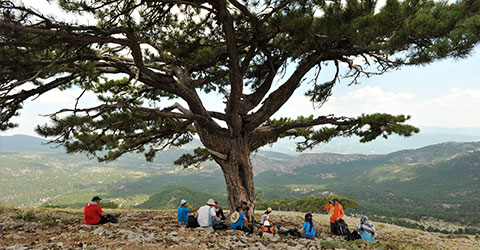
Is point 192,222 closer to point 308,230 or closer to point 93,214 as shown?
point 93,214

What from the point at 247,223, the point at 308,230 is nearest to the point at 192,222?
the point at 247,223

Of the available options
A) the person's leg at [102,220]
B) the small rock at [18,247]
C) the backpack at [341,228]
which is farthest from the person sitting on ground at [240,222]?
the small rock at [18,247]

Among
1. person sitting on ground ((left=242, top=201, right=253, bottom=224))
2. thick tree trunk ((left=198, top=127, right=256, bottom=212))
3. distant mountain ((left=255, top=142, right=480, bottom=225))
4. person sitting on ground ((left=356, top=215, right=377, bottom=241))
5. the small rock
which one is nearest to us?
the small rock

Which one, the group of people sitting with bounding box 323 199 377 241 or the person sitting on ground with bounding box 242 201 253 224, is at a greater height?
the person sitting on ground with bounding box 242 201 253 224

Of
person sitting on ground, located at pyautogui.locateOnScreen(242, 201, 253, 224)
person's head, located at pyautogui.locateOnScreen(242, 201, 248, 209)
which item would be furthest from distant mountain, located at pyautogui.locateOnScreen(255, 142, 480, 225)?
person's head, located at pyautogui.locateOnScreen(242, 201, 248, 209)

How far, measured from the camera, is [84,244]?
192 inches

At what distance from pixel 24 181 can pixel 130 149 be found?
9581 inches

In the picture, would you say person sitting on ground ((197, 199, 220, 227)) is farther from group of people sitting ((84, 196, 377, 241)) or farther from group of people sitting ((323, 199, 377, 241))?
group of people sitting ((323, 199, 377, 241))

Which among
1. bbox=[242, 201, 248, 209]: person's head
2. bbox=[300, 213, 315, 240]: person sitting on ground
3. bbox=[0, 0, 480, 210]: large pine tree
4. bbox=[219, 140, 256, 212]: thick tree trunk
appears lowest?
bbox=[300, 213, 315, 240]: person sitting on ground

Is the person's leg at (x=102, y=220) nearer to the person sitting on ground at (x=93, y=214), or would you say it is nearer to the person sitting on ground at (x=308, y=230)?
the person sitting on ground at (x=93, y=214)

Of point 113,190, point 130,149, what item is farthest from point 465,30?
point 113,190

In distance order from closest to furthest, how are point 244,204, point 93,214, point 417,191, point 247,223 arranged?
1. point 93,214
2. point 247,223
3. point 244,204
4. point 417,191

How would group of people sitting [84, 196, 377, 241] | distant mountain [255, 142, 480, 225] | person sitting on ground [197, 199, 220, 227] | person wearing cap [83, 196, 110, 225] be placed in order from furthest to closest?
distant mountain [255, 142, 480, 225], person sitting on ground [197, 199, 220, 227], group of people sitting [84, 196, 377, 241], person wearing cap [83, 196, 110, 225]

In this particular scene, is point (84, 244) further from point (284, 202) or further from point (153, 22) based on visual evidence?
point (284, 202)
